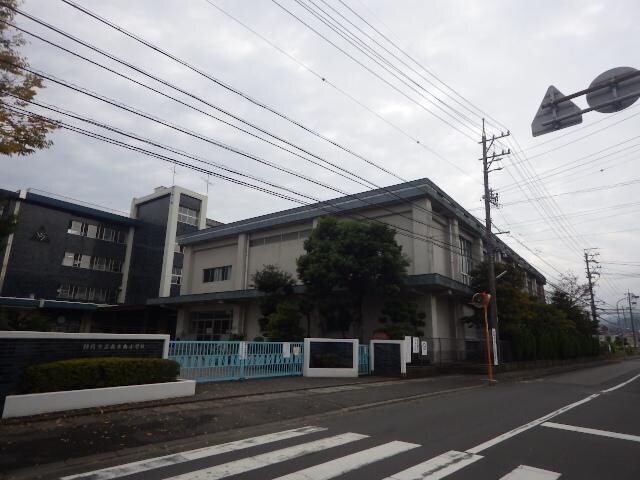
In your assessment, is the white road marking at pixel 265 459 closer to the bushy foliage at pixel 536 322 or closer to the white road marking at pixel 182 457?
the white road marking at pixel 182 457

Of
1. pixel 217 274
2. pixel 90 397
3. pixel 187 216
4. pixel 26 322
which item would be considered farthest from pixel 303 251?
pixel 187 216

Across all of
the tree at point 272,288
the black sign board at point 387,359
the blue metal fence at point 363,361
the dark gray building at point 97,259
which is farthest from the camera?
the dark gray building at point 97,259

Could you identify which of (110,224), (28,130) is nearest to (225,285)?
(110,224)

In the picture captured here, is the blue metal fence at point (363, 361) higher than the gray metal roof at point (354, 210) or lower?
lower

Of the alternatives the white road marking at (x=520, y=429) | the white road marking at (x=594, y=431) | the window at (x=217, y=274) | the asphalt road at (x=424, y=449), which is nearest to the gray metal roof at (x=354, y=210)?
the window at (x=217, y=274)

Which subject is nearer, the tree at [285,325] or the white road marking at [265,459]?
the white road marking at [265,459]

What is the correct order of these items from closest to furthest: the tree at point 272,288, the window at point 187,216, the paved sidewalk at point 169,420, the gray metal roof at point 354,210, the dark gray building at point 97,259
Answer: the paved sidewalk at point 169,420
the gray metal roof at point 354,210
the tree at point 272,288
the dark gray building at point 97,259
the window at point 187,216

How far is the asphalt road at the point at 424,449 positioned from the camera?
5516 mm

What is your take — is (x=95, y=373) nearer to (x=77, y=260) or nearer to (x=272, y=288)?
(x=272, y=288)

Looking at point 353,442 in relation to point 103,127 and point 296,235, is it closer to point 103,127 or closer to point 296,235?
point 103,127

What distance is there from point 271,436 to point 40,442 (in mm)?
3707

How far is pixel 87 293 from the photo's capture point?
132 feet

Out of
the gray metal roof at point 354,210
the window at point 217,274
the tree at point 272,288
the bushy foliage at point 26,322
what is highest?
the gray metal roof at point 354,210

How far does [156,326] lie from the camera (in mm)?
39281
